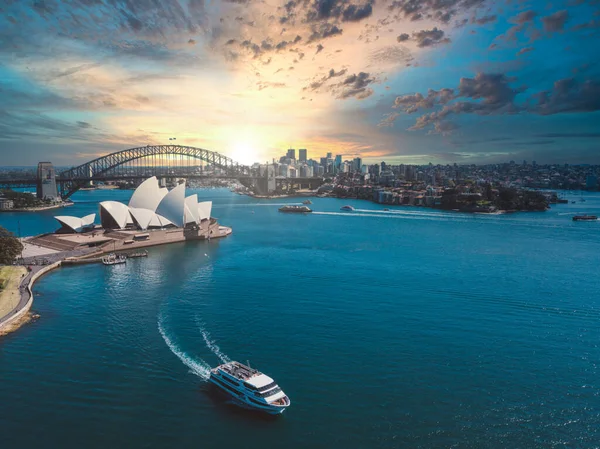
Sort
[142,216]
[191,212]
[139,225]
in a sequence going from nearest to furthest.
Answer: [139,225]
[142,216]
[191,212]

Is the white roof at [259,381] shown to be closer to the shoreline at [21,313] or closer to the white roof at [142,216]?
the shoreline at [21,313]

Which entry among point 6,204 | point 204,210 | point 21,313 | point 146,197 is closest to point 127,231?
point 146,197

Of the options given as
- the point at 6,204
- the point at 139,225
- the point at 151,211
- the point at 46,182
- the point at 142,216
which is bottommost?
the point at 139,225

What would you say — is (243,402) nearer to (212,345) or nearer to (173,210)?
(212,345)

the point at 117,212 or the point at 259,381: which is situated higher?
the point at 117,212

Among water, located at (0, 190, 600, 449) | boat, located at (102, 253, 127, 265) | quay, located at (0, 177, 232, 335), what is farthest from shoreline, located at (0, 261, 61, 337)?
boat, located at (102, 253, 127, 265)

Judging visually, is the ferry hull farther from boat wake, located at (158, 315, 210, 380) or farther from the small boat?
the small boat
